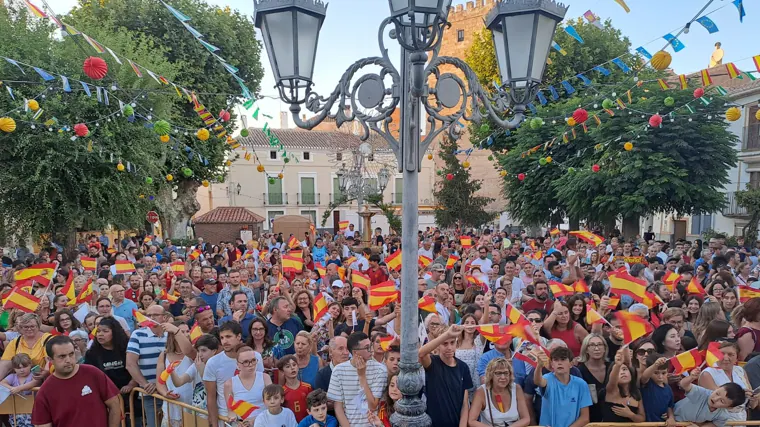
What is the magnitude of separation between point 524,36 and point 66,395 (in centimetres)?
407

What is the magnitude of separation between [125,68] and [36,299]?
10880 millimetres

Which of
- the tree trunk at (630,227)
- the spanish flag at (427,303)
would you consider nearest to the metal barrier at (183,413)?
the spanish flag at (427,303)

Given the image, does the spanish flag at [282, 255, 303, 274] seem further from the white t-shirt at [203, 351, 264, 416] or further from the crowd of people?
the white t-shirt at [203, 351, 264, 416]

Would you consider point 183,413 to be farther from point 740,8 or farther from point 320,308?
point 740,8

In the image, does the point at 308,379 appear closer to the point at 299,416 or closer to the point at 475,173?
the point at 299,416

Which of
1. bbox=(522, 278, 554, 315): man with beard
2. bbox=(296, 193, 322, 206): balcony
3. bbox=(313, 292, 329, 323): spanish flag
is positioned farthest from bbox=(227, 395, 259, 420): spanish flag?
bbox=(296, 193, 322, 206): balcony

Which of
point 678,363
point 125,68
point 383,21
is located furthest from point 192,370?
point 125,68

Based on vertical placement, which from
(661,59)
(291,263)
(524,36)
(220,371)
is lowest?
(220,371)

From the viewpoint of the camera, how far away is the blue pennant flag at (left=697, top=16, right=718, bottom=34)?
7.27 m

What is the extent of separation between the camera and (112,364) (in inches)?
204

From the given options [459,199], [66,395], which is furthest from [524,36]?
[459,199]

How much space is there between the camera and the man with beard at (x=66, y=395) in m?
4.10

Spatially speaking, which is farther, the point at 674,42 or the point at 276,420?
the point at 674,42

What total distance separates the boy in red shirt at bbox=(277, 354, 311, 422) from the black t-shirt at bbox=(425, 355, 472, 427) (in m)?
1.02
